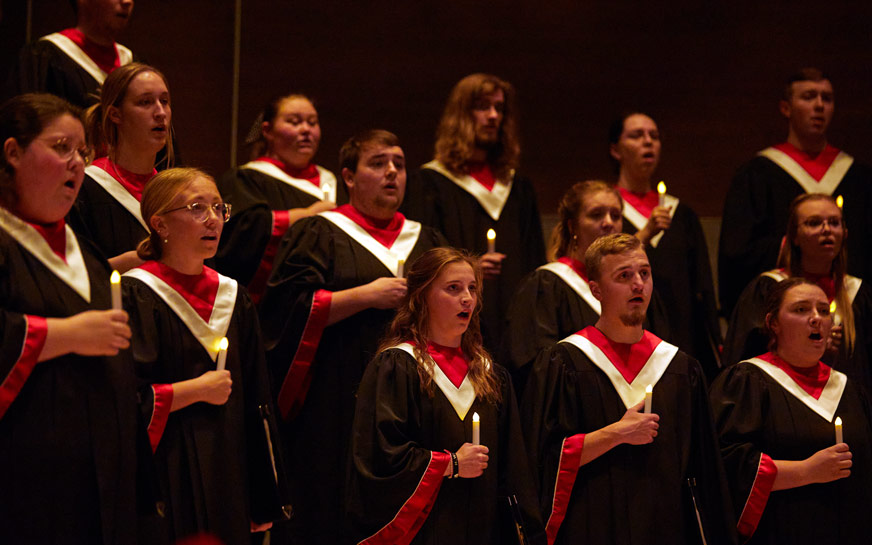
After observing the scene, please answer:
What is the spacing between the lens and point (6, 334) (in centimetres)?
281

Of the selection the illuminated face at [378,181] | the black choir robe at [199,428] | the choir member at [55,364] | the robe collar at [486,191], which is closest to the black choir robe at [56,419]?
the choir member at [55,364]

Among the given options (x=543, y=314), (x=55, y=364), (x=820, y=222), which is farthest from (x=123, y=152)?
(x=820, y=222)

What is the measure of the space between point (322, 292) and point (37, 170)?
1.62m

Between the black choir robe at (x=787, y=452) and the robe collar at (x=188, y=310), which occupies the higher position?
the robe collar at (x=188, y=310)

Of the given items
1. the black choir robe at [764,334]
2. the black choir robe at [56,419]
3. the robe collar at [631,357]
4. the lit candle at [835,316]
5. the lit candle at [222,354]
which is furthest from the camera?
the black choir robe at [764,334]

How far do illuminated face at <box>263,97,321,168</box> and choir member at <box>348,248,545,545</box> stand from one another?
5.55ft

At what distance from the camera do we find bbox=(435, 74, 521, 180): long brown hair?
18.3 ft

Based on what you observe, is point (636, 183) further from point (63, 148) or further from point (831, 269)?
point (63, 148)

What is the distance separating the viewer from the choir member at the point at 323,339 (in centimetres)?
440

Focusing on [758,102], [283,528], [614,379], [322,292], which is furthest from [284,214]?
[758,102]

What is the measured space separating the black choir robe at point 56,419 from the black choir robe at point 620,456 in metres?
1.52

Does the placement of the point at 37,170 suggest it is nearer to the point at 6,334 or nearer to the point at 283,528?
the point at 6,334

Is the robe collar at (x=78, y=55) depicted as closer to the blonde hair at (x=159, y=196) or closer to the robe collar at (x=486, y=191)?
the blonde hair at (x=159, y=196)

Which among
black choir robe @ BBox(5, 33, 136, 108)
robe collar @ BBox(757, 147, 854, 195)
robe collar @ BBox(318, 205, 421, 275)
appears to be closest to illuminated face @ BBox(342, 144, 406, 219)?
robe collar @ BBox(318, 205, 421, 275)
